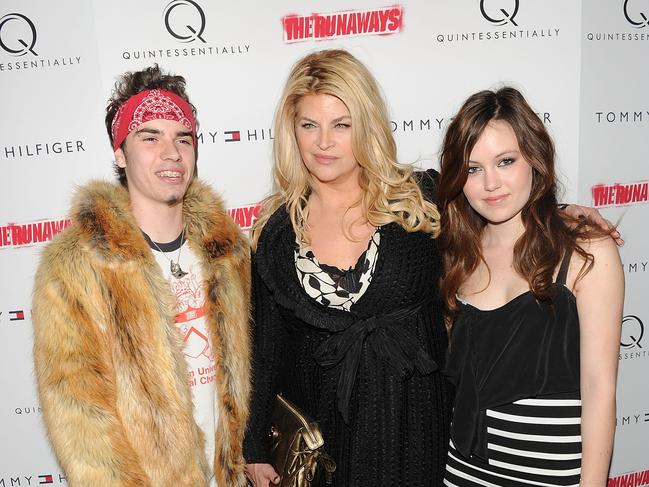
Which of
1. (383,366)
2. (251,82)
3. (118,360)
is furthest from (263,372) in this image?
(251,82)

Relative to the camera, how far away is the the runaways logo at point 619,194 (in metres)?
3.51

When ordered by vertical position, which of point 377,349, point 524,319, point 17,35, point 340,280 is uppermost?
point 17,35

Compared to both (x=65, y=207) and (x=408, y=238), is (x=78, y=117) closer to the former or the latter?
(x=65, y=207)

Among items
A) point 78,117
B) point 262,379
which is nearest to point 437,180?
point 262,379

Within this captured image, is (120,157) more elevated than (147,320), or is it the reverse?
(120,157)

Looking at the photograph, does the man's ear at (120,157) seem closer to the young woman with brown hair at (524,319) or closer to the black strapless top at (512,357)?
the young woman with brown hair at (524,319)

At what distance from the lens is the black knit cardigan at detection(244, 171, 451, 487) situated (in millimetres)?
2273

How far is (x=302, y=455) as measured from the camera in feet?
7.57

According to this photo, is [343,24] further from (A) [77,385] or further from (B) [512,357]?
(A) [77,385]

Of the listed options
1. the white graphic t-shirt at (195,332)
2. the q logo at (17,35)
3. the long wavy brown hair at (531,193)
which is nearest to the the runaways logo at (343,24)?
the long wavy brown hair at (531,193)

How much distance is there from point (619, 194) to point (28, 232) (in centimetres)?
344

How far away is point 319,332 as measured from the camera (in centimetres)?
238

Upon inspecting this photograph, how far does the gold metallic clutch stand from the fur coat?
0.21m

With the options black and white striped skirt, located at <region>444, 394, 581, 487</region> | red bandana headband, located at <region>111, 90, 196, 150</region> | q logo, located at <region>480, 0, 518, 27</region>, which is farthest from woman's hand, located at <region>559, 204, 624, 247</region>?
Answer: red bandana headband, located at <region>111, 90, 196, 150</region>
